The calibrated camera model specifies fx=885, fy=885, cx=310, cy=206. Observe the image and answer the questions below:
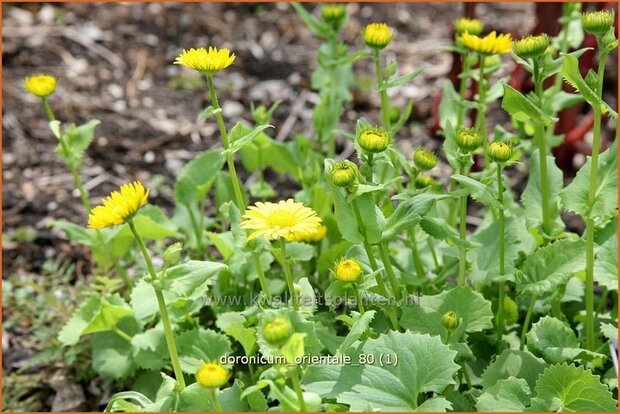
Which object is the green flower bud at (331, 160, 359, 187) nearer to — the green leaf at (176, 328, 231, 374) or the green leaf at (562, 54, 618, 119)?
the green leaf at (562, 54, 618, 119)

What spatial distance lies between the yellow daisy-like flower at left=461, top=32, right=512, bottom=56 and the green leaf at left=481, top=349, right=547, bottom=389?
67 cm

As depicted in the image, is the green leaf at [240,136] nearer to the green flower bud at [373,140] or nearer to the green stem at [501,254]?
the green flower bud at [373,140]

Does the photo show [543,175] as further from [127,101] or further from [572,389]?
[127,101]

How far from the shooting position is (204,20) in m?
3.88

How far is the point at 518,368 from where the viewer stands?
1.78 meters

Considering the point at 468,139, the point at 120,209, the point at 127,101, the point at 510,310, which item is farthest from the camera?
the point at 127,101

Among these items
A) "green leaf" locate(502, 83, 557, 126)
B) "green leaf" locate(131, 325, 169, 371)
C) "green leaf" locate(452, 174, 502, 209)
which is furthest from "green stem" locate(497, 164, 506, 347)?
"green leaf" locate(131, 325, 169, 371)

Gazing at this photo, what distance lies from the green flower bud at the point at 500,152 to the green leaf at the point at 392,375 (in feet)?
1.18

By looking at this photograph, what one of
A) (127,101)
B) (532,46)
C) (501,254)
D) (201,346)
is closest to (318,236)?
(201,346)

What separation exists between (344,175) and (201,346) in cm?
64

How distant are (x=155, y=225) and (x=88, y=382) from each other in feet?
1.55

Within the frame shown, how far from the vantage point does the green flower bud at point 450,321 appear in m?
1.73

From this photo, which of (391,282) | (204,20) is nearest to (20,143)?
(204,20)

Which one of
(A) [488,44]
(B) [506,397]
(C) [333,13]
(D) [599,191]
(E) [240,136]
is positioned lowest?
(B) [506,397]
